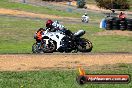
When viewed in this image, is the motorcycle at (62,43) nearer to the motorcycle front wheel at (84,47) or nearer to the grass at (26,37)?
the motorcycle front wheel at (84,47)

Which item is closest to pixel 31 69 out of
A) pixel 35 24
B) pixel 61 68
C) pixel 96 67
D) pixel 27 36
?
pixel 61 68

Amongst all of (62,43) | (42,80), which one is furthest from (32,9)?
(42,80)

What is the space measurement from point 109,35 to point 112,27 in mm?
3716

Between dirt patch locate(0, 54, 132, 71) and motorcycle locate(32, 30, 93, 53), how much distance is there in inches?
143

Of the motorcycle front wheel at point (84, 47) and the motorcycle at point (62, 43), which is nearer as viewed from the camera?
the motorcycle at point (62, 43)

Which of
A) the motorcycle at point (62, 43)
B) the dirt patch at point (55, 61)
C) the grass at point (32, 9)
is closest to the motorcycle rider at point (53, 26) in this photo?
the motorcycle at point (62, 43)

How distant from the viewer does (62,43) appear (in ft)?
75.2

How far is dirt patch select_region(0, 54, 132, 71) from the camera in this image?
1597 cm

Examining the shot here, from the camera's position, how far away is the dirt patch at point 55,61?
629 inches

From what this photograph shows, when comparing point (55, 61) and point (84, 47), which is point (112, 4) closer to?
point (84, 47)

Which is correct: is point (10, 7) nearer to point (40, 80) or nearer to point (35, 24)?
point (35, 24)

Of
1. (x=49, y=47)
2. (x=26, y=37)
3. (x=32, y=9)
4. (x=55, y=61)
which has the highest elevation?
(x=55, y=61)

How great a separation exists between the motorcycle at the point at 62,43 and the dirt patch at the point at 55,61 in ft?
11.9

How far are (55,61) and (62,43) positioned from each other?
215 inches
